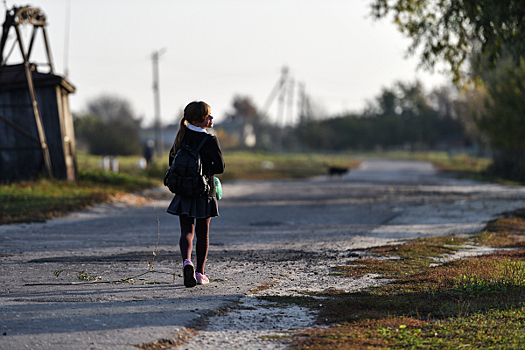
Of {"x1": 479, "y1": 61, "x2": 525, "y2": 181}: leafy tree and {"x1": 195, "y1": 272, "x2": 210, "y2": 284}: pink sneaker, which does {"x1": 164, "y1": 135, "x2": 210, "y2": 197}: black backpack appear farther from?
{"x1": 479, "y1": 61, "x2": 525, "y2": 181}: leafy tree

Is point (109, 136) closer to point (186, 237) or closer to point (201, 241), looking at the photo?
point (201, 241)

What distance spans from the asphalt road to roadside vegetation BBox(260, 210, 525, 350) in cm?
94

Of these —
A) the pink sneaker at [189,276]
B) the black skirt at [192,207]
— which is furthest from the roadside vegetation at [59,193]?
the pink sneaker at [189,276]

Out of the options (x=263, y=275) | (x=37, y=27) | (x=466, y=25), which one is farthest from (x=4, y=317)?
(x=37, y=27)

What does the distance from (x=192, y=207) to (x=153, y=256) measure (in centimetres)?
232

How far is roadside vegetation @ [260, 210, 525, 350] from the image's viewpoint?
4.35 m

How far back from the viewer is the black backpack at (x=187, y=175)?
232 inches

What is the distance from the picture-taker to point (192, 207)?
5988 millimetres

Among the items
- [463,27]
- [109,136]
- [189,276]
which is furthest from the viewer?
[109,136]

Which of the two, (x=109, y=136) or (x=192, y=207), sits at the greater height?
(x=109, y=136)

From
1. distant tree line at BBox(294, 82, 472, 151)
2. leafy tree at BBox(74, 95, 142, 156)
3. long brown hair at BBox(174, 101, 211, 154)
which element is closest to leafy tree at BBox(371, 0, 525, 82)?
long brown hair at BBox(174, 101, 211, 154)

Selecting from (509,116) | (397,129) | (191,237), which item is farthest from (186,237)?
(397,129)

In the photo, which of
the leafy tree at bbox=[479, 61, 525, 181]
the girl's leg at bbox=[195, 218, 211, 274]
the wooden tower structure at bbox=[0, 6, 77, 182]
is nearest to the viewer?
the girl's leg at bbox=[195, 218, 211, 274]

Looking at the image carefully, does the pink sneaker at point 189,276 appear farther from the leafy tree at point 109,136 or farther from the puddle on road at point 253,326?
the leafy tree at point 109,136
